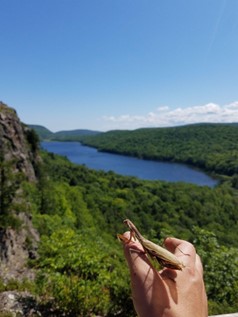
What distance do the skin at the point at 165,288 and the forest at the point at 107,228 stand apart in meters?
2.51

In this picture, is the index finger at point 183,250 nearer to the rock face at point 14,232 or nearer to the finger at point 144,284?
the finger at point 144,284

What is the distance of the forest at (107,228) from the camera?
22.0 ft

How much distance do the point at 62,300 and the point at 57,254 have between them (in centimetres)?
215

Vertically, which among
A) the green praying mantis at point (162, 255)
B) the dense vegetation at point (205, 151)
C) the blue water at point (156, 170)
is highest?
the green praying mantis at point (162, 255)

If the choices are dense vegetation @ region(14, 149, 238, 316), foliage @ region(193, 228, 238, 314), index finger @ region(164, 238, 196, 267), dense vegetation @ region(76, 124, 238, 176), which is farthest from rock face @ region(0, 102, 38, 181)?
dense vegetation @ region(76, 124, 238, 176)

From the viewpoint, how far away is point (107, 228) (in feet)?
195

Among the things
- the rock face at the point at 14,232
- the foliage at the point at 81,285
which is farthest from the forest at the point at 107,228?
the rock face at the point at 14,232

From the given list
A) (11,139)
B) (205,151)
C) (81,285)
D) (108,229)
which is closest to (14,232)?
(11,139)

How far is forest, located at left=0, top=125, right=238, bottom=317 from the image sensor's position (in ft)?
22.0

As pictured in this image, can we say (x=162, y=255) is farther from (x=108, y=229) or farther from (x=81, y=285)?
(x=108, y=229)

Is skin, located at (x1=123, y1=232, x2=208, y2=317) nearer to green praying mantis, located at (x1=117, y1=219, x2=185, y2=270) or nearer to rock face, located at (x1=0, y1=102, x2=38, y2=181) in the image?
green praying mantis, located at (x1=117, y1=219, x2=185, y2=270)

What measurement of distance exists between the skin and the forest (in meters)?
2.51

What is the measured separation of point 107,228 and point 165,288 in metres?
59.9

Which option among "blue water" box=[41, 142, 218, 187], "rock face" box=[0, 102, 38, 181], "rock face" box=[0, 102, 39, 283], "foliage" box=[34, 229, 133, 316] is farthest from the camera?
"blue water" box=[41, 142, 218, 187]
